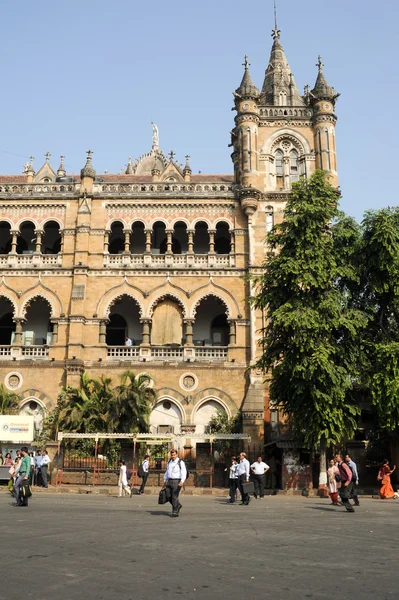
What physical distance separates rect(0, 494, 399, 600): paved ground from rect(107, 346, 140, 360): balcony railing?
17.1 meters

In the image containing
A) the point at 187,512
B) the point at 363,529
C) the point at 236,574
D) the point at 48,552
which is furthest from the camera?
the point at 187,512

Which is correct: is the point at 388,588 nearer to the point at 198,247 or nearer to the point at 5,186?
the point at 198,247

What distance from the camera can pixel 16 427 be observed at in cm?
2869

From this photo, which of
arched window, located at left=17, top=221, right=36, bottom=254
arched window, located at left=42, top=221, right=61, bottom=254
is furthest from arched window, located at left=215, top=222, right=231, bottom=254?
arched window, located at left=17, top=221, right=36, bottom=254

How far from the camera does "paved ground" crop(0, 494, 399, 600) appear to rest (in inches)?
295

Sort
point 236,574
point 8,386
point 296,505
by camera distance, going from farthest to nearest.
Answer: point 8,386, point 296,505, point 236,574

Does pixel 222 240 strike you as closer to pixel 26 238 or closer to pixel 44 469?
pixel 26 238

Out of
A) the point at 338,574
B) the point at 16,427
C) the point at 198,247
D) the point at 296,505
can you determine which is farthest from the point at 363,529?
the point at 198,247

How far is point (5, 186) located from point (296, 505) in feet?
83.1

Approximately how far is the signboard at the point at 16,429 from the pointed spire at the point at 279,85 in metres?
23.0

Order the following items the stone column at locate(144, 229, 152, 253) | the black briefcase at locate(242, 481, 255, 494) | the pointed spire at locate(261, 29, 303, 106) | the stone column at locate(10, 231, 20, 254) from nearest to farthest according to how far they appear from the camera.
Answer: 1. the black briefcase at locate(242, 481, 255, 494)
2. the stone column at locate(144, 229, 152, 253)
3. the stone column at locate(10, 231, 20, 254)
4. the pointed spire at locate(261, 29, 303, 106)

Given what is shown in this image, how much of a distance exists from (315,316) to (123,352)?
1270 centimetres

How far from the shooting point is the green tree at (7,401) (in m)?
30.7

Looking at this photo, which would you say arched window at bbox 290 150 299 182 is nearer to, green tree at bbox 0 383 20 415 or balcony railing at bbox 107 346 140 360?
balcony railing at bbox 107 346 140 360
